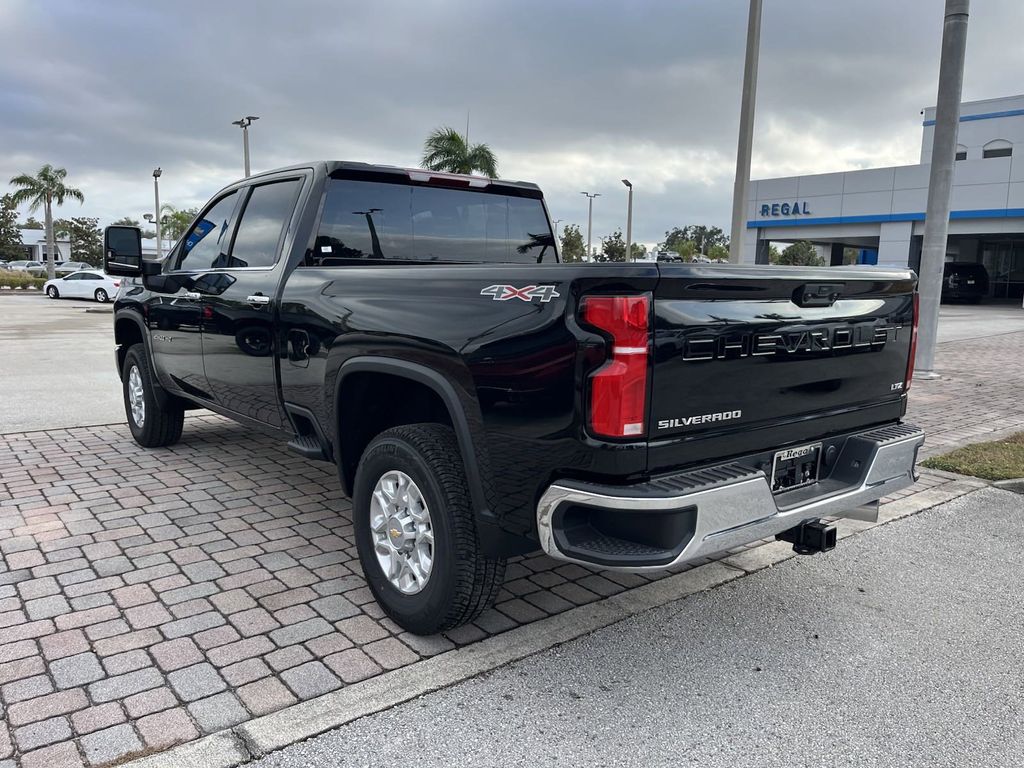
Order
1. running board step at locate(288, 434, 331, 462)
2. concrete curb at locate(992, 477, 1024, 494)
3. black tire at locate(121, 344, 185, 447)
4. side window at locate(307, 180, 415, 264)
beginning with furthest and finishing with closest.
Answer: black tire at locate(121, 344, 185, 447) → concrete curb at locate(992, 477, 1024, 494) → side window at locate(307, 180, 415, 264) → running board step at locate(288, 434, 331, 462)

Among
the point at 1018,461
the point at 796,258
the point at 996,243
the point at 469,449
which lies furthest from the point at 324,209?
the point at 796,258

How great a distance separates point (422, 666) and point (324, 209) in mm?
2347

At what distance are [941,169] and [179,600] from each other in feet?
35.1

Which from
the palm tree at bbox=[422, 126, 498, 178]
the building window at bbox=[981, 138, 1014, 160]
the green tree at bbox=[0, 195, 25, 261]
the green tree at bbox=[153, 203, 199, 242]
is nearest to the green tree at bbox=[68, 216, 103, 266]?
the green tree at bbox=[0, 195, 25, 261]

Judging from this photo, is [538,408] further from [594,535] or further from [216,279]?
[216,279]

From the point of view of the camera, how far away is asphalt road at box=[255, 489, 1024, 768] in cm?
256

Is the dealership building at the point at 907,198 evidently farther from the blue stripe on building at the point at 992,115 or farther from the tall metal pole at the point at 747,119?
the tall metal pole at the point at 747,119

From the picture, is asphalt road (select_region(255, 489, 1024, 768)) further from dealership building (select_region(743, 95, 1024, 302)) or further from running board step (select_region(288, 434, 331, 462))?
dealership building (select_region(743, 95, 1024, 302))

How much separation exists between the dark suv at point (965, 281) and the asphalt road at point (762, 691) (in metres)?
36.4

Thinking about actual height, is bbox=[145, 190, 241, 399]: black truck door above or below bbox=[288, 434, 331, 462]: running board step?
above

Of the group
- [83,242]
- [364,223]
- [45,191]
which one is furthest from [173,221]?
[364,223]

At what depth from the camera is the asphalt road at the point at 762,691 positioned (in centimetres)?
256

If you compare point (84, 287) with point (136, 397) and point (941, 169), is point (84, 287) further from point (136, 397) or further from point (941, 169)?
point (941, 169)

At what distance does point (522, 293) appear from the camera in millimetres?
2705
